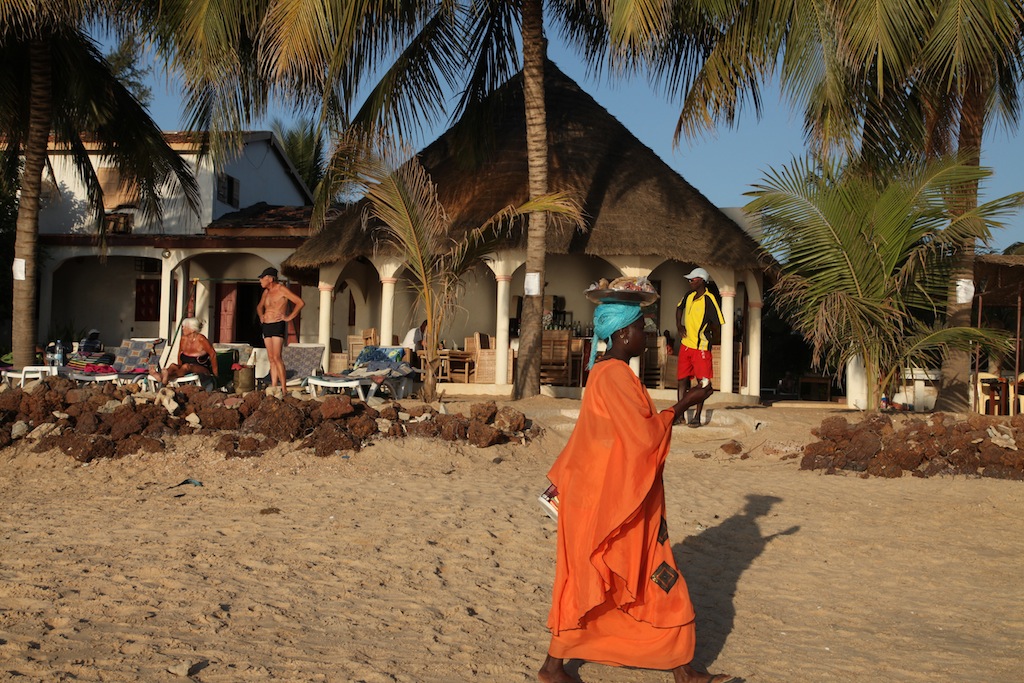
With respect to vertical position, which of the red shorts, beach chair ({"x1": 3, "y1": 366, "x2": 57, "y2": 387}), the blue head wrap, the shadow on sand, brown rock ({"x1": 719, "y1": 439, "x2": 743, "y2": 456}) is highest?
the blue head wrap

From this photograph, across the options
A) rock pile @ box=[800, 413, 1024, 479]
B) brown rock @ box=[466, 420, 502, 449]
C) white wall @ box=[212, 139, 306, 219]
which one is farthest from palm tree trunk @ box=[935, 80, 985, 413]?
white wall @ box=[212, 139, 306, 219]

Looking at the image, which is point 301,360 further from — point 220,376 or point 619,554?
point 619,554

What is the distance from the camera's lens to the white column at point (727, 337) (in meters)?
15.3

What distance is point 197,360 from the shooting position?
12.5 metres

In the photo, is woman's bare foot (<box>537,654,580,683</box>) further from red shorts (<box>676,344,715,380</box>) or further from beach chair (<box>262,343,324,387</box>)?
beach chair (<box>262,343,324,387</box>)

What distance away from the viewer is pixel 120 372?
13484mm

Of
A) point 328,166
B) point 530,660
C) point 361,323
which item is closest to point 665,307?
point 361,323

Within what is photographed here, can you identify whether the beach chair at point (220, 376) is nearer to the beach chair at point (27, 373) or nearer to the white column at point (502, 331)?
the beach chair at point (27, 373)

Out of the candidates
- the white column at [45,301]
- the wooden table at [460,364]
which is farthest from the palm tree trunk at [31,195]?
the white column at [45,301]

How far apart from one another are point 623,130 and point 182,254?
29.2 feet

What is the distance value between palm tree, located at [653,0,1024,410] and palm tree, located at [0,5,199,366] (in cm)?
769

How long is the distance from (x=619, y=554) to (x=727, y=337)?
1172 cm

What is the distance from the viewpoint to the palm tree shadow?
5.18 meters

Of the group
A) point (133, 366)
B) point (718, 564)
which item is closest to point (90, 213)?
point (133, 366)
